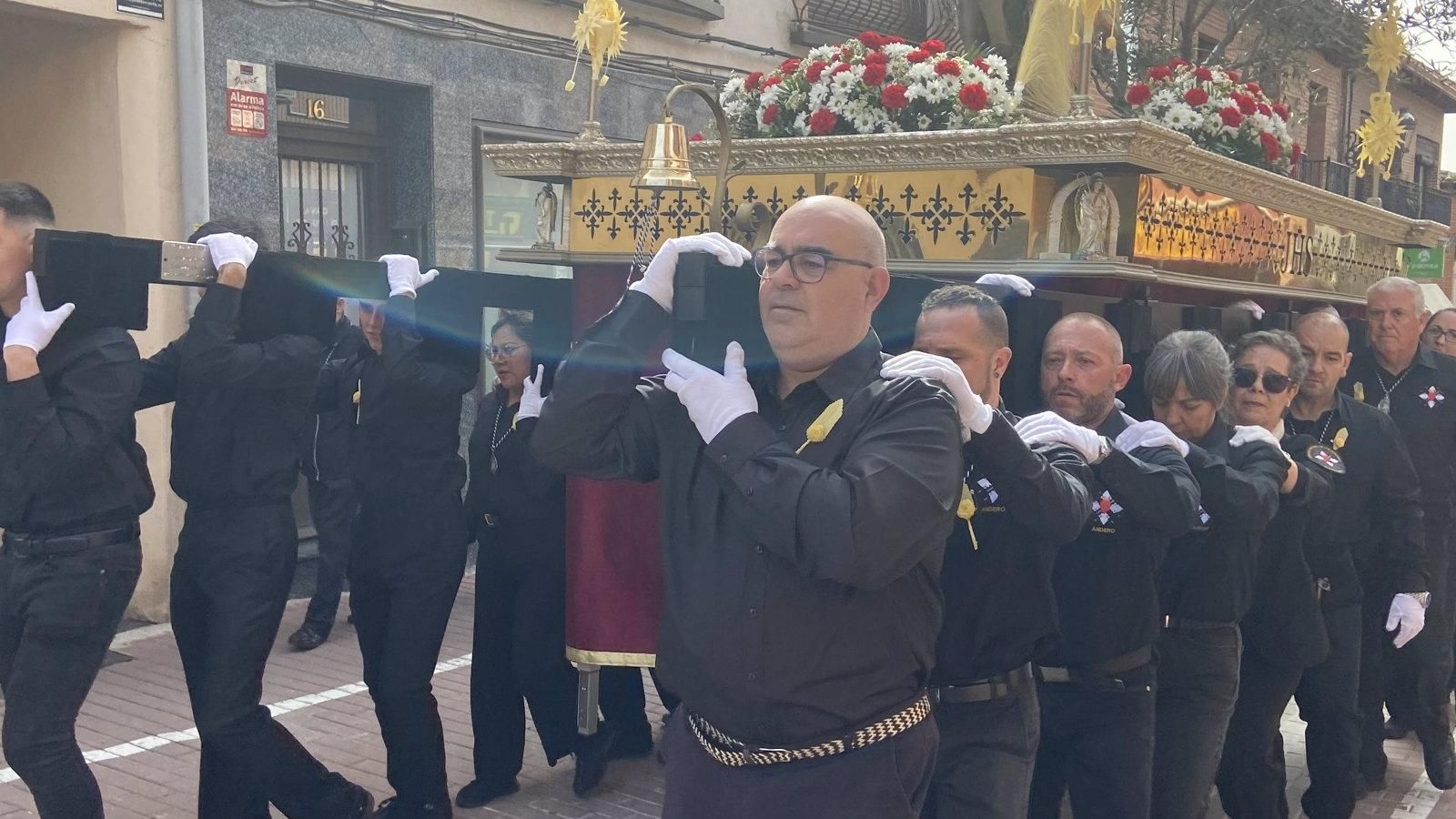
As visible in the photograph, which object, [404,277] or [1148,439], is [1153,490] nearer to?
[1148,439]

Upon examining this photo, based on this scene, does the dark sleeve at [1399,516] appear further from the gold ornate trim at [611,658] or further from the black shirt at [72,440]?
the black shirt at [72,440]

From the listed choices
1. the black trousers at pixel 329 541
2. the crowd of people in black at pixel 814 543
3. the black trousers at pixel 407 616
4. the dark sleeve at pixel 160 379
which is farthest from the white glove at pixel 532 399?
the black trousers at pixel 329 541

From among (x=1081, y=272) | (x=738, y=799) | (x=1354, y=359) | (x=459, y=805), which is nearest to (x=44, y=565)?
(x=459, y=805)

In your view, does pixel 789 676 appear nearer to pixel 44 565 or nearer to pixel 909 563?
pixel 909 563

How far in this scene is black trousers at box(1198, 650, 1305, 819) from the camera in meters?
4.89

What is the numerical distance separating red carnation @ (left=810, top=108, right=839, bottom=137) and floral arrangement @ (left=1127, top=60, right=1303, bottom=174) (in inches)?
59.9

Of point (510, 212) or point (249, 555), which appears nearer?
point (249, 555)

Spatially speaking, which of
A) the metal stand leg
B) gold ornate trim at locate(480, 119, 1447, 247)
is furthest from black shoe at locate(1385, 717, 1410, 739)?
the metal stand leg

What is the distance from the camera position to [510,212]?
10336 millimetres

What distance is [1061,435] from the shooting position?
3816 millimetres

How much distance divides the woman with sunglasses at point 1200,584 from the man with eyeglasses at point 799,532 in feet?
5.55

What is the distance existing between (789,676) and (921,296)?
179 centimetres

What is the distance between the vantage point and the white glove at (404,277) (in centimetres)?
509

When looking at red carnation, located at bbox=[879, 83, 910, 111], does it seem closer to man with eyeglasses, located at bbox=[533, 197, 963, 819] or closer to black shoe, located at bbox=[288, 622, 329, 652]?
man with eyeglasses, located at bbox=[533, 197, 963, 819]
